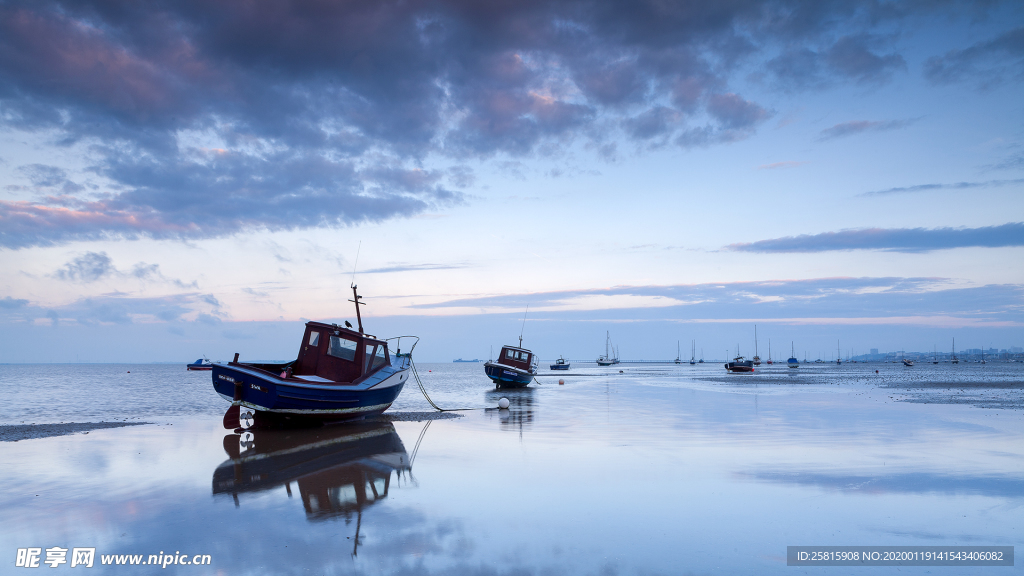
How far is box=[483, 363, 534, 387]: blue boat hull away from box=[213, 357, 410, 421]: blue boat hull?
2384 cm

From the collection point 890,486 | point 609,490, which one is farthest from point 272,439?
point 890,486

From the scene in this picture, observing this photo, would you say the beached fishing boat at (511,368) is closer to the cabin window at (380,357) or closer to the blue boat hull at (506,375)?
the blue boat hull at (506,375)

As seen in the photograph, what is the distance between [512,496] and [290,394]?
10.7 metres

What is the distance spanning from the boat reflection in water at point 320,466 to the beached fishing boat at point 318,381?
792mm

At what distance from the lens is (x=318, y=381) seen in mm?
19109

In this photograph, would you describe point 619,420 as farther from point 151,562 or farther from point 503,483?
point 151,562

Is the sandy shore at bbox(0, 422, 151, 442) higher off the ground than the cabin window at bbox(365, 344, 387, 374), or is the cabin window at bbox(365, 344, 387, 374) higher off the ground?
the cabin window at bbox(365, 344, 387, 374)

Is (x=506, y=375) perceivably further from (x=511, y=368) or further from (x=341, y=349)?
(x=341, y=349)

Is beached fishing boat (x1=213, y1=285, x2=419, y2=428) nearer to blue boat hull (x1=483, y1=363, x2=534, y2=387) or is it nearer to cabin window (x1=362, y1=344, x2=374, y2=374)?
cabin window (x1=362, y1=344, x2=374, y2=374)

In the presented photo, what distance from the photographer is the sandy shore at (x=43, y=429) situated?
1644cm

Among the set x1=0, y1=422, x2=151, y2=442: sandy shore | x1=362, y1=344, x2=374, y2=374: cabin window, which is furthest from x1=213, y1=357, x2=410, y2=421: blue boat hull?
x1=0, y1=422, x2=151, y2=442: sandy shore

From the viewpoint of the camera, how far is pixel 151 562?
253 inches

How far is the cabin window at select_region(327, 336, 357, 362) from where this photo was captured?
20.4 meters

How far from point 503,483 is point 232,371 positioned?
36.5 ft
